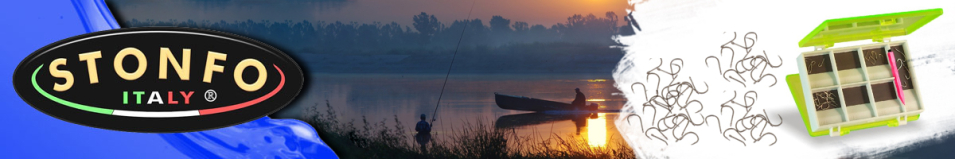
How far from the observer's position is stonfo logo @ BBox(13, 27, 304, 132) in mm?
2652

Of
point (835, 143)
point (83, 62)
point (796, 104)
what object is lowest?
point (835, 143)

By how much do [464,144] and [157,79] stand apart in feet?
5.83

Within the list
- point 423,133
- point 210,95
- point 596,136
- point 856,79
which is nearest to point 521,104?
point 423,133

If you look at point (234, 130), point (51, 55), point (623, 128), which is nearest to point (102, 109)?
point (51, 55)

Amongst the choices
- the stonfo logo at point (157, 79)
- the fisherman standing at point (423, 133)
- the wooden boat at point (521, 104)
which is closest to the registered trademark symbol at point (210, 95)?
the stonfo logo at point (157, 79)

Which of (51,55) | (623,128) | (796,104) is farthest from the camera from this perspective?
(623,128)

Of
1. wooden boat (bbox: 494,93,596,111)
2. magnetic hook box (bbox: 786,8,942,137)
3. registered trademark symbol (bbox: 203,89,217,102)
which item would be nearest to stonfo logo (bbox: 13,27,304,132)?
registered trademark symbol (bbox: 203,89,217,102)

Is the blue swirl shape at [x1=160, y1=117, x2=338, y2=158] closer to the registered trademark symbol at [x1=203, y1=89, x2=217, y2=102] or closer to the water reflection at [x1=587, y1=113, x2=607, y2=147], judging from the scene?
the registered trademark symbol at [x1=203, y1=89, x2=217, y2=102]

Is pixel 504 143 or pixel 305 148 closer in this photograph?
pixel 305 148

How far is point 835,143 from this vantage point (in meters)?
3.05

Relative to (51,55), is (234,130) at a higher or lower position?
lower

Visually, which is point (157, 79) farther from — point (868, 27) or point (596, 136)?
point (868, 27)

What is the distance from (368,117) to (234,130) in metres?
1.07

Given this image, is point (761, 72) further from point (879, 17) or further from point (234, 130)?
point (234, 130)
